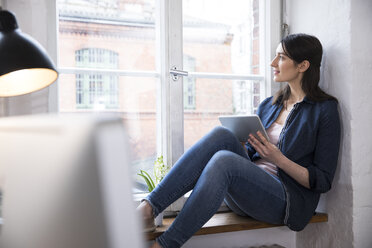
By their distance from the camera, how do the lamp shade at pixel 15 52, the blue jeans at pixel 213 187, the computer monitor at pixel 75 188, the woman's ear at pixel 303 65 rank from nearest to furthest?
the computer monitor at pixel 75 188 < the lamp shade at pixel 15 52 < the blue jeans at pixel 213 187 < the woman's ear at pixel 303 65

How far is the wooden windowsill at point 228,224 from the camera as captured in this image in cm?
171

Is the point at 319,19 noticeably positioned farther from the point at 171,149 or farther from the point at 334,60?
the point at 171,149

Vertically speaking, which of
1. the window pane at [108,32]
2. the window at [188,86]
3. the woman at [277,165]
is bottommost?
the woman at [277,165]

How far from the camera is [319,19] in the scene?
6.66 feet

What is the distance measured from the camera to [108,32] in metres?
1.94

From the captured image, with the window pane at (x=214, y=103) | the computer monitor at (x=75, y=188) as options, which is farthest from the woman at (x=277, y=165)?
the computer monitor at (x=75, y=188)

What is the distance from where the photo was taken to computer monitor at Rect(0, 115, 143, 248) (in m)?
0.33

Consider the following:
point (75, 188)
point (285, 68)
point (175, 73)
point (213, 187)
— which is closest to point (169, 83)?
point (175, 73)

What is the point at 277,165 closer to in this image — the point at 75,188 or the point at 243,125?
the point at 243,125

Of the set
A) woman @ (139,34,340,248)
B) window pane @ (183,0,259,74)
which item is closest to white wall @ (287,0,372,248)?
woman @ (139,34,340,248)

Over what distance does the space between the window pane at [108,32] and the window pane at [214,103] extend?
0.34 metres

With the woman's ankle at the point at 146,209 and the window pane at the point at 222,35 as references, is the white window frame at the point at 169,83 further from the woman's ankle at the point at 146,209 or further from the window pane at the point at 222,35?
the woman's ankle at the point at 146,209

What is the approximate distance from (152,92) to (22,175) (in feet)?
5.51

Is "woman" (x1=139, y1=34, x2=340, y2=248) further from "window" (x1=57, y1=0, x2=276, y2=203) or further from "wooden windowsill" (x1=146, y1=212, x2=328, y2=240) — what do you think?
"window" (x1=57, y1=0, x2=276, y2=203)
